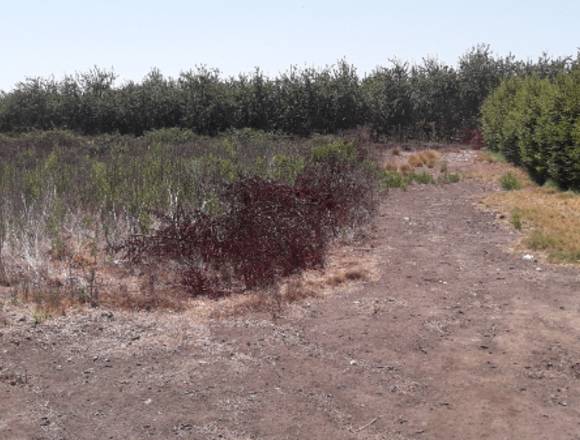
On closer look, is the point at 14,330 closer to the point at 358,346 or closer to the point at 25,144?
the point at 358,346

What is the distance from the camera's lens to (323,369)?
4590 millimetres

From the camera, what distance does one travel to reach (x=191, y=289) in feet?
20.6

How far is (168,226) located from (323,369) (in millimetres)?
2980

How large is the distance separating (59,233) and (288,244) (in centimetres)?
257

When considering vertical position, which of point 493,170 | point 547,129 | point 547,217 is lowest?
point 547,217

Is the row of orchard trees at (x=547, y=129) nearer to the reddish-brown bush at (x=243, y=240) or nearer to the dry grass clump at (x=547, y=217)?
the dry grass clump at (x=547, y=217)

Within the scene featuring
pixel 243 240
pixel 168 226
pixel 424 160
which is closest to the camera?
pixel 243 240

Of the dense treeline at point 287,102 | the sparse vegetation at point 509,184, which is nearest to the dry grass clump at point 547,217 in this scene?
the sparse vegetation at point 509,184

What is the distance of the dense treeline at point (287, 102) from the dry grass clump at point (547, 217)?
36.9ft

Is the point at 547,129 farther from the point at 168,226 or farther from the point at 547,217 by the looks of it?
the point at 168,226

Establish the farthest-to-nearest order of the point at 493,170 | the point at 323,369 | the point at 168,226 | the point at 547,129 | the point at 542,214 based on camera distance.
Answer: the point at 493,170 < the point at 547,129 < the point at 542,214 < the point at 168,226 < the point at 323,369

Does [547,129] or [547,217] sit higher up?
[547,129]

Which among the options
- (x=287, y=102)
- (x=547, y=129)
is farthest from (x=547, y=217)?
(x=287, y=102)

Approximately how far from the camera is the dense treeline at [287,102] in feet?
79.4
